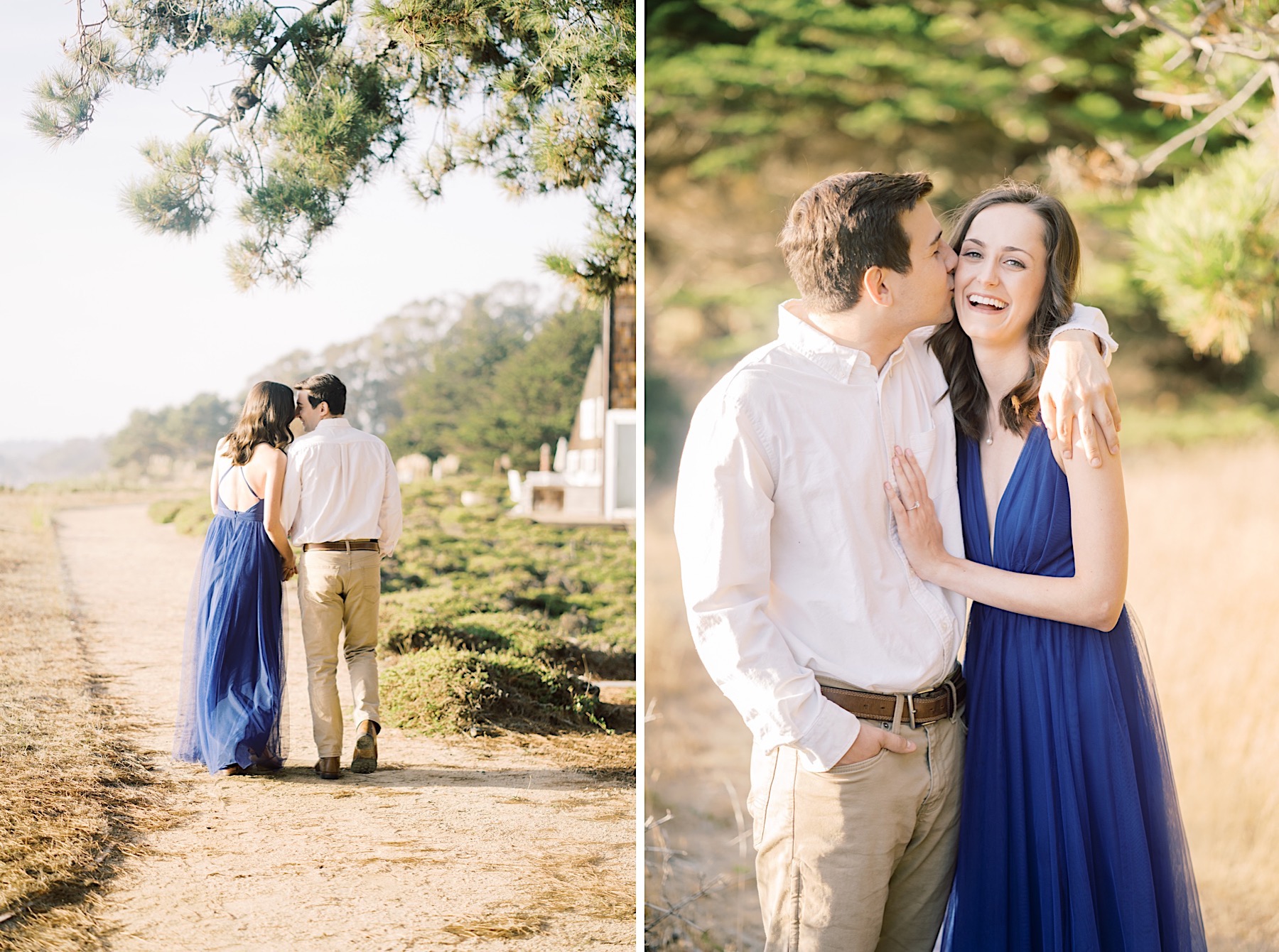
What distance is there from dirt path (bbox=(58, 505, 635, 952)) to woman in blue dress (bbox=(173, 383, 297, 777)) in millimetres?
50

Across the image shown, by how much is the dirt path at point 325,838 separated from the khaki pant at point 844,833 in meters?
1.08

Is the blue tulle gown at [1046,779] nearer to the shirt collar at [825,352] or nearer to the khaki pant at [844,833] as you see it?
the khaki pant at [844,833]

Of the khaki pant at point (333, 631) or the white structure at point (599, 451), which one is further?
the white structure at point (599, 451)

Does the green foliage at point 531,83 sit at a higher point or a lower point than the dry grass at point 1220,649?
higher

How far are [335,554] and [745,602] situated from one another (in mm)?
1586

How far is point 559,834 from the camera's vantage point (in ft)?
9.19

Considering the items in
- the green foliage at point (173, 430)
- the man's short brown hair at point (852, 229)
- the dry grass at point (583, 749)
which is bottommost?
the dry grass at point (583, 749)

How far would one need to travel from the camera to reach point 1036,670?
1716mm

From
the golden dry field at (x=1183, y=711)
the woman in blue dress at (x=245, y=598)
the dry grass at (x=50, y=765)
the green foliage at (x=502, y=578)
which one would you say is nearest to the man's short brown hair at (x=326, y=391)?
the woman in blue dress at (x=245, y=598)

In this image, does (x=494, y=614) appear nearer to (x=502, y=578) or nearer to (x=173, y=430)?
(x=502, y=578)

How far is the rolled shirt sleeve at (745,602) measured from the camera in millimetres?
1557

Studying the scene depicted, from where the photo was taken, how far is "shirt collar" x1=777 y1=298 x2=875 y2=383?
168 cm

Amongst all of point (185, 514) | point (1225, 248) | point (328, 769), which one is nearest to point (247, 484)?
point (185, 514)

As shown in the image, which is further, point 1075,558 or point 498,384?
point 498,384
